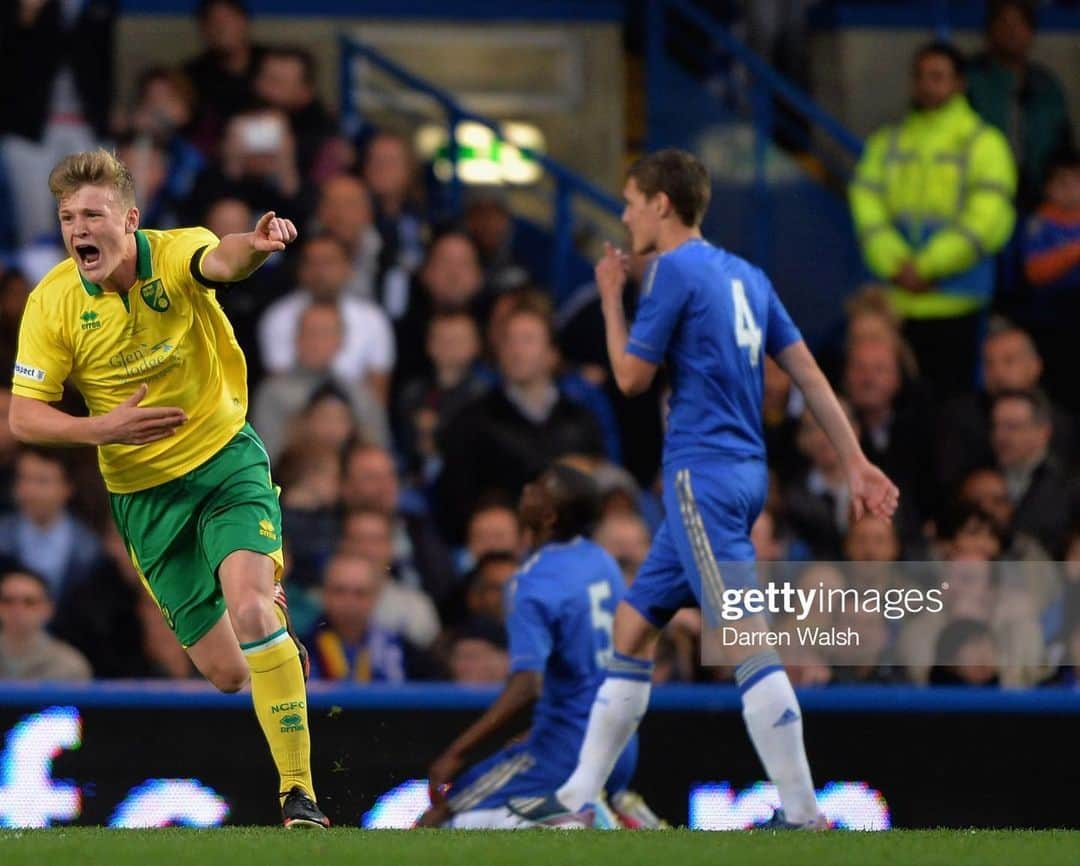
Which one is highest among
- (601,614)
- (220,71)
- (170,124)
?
(220,71)

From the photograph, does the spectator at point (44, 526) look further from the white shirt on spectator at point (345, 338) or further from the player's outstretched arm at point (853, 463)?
the player's outstretched arm at point (853, 463)

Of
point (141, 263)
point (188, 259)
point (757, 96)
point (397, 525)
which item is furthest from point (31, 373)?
point (757, 96)

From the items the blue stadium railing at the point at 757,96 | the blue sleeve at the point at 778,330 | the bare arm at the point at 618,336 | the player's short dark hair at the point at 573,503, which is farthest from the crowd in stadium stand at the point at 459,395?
the bare arm at the point at 618,336

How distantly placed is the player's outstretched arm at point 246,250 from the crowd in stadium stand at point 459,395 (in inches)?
124

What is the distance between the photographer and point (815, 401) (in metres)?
7.26

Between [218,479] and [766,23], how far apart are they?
7.91m

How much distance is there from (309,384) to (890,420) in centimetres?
273

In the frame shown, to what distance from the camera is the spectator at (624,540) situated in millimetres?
9859

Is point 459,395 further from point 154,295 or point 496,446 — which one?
point 154,295

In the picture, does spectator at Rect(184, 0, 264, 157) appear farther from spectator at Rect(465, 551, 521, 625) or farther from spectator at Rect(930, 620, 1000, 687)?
spectator at Rect(930, 620, 1000, 687)

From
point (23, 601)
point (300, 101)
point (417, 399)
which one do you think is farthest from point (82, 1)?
point (23, 601)

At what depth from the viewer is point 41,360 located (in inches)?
266

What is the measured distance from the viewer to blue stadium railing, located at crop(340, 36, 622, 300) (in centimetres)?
1261

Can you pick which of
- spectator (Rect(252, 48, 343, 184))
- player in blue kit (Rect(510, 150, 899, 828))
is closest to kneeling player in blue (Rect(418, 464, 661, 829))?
player in blue kit (Rect(510, 150, 899, 828))
